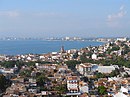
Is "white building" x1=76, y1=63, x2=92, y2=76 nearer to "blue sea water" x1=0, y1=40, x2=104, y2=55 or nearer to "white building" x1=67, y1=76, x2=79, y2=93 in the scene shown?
"white building" x1=67, y1=76, x2=79, y2=93

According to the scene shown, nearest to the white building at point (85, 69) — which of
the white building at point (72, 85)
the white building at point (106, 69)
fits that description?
the white building at point (106, 69)

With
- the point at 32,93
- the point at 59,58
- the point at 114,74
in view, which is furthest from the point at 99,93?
the point at 59,58

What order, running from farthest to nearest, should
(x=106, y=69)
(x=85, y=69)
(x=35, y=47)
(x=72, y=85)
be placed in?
1. (x=35, y=47)
2. (x=106, y=69)
3. (x=85, y=69)
4. (x=72, y=85)

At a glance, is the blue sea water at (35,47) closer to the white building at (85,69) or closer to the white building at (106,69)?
the white building at (85,69)

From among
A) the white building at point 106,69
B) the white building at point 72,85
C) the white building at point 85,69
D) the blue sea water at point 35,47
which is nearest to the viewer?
the white building at point 72,85

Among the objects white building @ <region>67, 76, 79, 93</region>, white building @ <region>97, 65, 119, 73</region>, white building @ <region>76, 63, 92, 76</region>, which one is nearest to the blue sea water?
white building @ <region>76, 63, 92, 76</region>

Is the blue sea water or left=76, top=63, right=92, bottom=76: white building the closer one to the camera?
left=76, top=63, right=92, bottom=76: white building

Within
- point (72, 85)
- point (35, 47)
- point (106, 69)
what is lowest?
point (35, 47)

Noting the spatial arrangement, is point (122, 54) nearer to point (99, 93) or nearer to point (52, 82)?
point (52, 82)

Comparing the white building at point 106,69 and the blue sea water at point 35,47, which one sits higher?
the white building at point 106,69

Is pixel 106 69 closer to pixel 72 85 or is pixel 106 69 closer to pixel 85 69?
pixel 85 69

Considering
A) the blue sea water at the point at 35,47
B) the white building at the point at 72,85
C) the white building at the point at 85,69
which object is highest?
the white building at the point at 72,85

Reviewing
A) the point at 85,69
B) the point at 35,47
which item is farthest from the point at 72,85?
the point at 35,47
